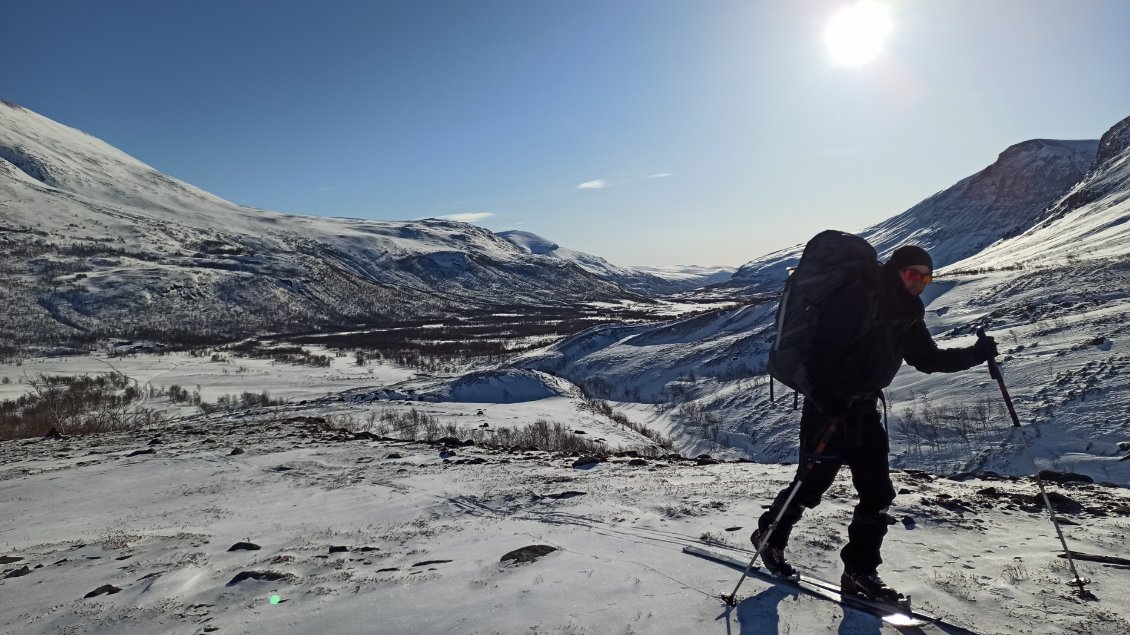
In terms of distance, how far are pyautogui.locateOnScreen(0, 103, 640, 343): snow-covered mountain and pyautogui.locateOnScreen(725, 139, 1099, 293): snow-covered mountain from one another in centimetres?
8950

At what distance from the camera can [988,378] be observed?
14305 millimetres

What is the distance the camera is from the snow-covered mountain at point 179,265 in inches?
3312

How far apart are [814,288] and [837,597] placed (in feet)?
6.38

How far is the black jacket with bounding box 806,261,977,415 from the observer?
11.1 ft

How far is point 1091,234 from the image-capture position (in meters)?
34.6

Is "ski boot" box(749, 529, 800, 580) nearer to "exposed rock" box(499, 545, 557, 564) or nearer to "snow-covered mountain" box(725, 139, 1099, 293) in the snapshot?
"exposed rock" box(499, 545, 557, 564)

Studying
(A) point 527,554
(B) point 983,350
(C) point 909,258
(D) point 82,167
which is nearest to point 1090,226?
(B) point 983,350

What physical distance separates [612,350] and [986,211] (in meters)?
111

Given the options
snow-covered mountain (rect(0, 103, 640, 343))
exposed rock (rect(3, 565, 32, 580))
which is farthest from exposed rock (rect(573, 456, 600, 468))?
snow-covered mountain (rect(0, 103, 640, 343))

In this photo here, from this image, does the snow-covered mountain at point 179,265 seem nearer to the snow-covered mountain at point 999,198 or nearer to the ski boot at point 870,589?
the ski boot at point 870,589

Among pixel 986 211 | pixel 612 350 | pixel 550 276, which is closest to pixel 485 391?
pixel 612 350

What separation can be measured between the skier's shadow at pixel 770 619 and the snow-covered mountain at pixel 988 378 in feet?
5.27

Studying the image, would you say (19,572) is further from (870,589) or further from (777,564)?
(870,589)

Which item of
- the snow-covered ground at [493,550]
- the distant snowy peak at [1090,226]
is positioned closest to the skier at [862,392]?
the snow-covered ground at [493,550]
